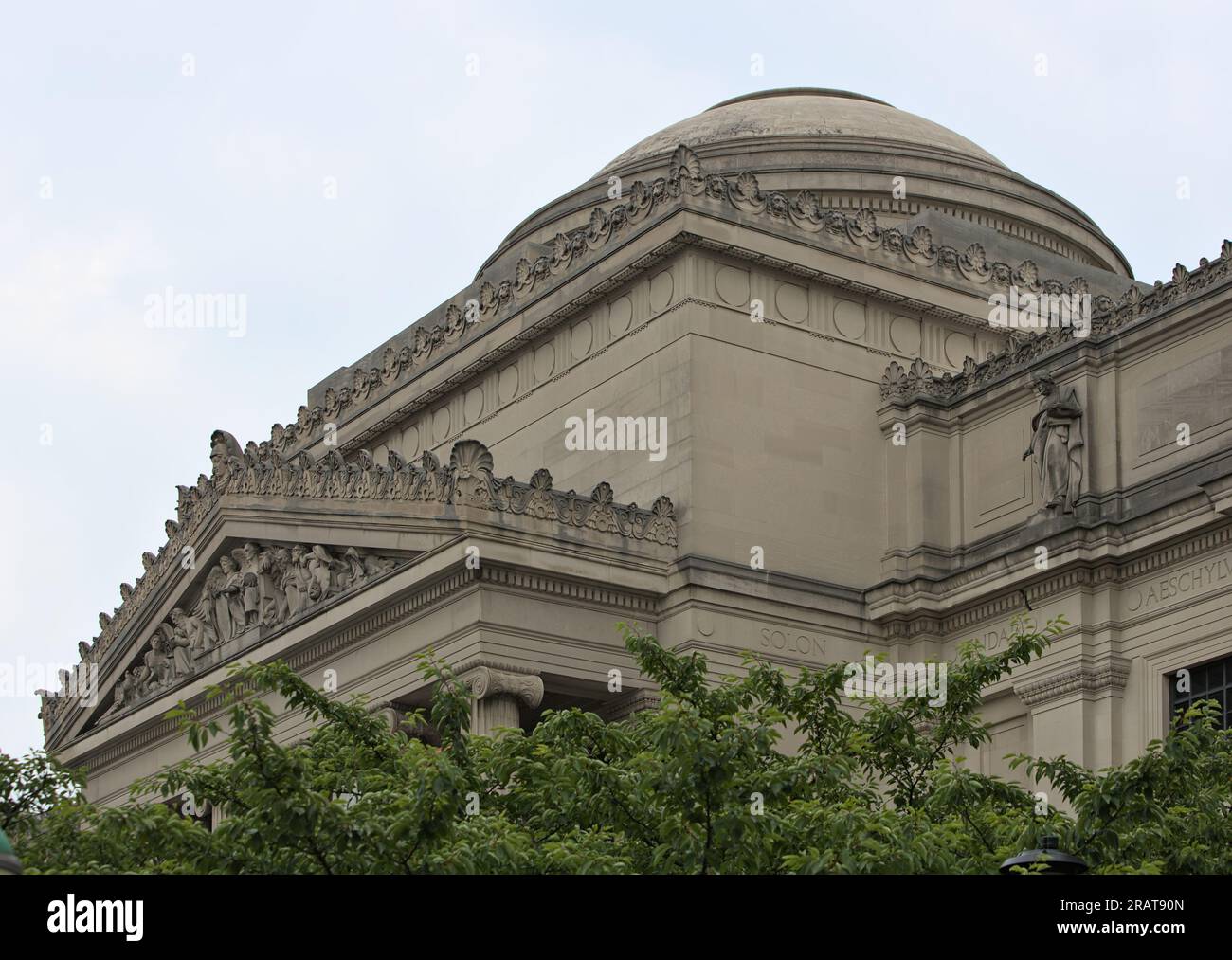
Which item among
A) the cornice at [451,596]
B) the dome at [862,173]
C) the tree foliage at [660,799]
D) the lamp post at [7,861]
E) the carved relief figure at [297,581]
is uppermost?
the dome at [862,173]

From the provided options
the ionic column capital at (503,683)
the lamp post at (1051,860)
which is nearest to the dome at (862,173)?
the ionic column capital at (503,683)

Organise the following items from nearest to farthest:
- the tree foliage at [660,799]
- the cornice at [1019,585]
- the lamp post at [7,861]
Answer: the lamp post at [7,861], the tree foliage at [660,799], the cornice at [1019,585]

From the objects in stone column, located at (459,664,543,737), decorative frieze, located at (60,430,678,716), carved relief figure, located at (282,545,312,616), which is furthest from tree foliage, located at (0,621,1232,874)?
carved relief figure, located at (282,545,312,616)

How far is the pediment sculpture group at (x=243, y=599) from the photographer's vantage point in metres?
42.5

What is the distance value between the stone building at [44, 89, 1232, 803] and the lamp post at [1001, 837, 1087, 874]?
60.1 ft

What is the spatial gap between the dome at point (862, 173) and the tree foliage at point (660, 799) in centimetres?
2582

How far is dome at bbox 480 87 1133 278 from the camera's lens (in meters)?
54.9

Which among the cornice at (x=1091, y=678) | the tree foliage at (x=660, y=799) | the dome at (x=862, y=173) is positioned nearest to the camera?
the tree foliage at (x=660, y=799)

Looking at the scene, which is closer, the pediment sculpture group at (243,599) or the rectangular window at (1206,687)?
the rectangular window at (1206,687)

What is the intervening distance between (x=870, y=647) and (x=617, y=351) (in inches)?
279

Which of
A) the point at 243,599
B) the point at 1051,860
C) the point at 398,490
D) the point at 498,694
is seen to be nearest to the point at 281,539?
the point at 243,599

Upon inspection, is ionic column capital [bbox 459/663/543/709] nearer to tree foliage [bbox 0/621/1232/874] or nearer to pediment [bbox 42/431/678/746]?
pediment [bbox 42/431/678/746]

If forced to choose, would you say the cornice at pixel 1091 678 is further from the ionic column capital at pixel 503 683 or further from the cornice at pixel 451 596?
the ionic column capital at pixel 503 683
